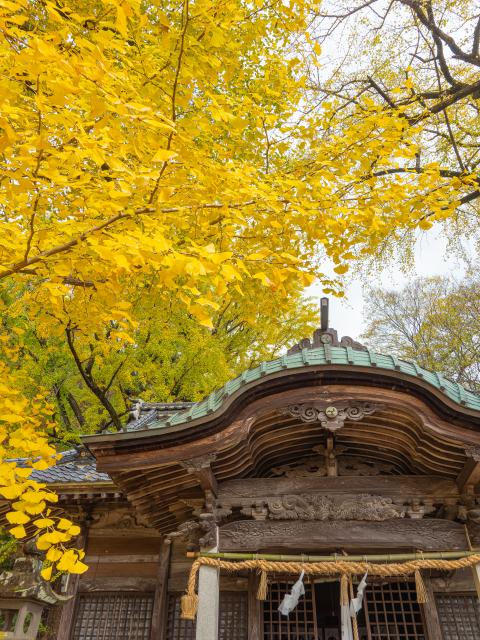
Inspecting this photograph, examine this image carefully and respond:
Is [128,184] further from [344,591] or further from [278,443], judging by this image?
[344,591]

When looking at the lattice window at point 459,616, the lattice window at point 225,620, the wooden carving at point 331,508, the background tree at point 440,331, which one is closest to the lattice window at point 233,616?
the lattice window at point 225,620

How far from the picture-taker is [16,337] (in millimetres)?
11789

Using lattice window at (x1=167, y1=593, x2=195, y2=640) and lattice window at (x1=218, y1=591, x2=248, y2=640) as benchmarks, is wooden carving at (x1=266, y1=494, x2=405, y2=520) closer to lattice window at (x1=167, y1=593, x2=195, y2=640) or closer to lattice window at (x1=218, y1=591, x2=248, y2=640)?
lattice window at (x1=218, y1=591, x2=248, y2=640)

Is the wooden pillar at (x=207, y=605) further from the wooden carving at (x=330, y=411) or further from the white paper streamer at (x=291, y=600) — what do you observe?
the wooden carving at (x=330, y=411)

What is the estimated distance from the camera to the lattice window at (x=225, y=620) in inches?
230

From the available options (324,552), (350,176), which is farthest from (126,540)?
(350,176)

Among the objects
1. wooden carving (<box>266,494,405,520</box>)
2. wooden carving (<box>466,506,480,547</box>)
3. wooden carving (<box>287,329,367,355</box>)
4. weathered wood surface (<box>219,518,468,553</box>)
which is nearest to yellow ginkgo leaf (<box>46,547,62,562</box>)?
weathered wood surface (<box>219,518,468,553</box>)

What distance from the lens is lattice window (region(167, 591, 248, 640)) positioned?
19.2 feet

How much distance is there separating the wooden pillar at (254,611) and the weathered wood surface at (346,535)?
86 cm

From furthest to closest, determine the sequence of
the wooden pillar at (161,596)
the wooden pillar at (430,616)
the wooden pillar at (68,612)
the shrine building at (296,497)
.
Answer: the wooden pillar at (68,612) < the wooden pillar at (161,596) < the wooden pillar at (430,616) < the shrine building at (296,497)

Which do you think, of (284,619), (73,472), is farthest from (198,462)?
(73,472)

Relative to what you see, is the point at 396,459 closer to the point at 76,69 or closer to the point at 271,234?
the point at 271,234

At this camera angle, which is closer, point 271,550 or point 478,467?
point 478,467

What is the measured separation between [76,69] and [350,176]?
3834mm
